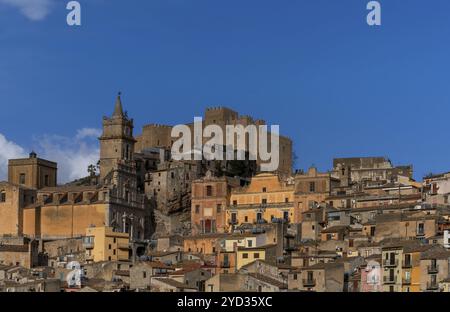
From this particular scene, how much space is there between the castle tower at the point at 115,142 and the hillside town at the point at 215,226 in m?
0.10

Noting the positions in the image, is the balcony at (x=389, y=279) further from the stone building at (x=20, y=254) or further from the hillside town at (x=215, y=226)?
the stone building at (x=20, y=254)

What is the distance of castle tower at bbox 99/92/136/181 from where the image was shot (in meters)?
107

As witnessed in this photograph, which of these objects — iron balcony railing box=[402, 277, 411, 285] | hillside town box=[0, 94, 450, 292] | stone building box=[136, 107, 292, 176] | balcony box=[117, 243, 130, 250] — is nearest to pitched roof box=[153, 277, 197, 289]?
hillside town box=[0, 94, 450, 292]

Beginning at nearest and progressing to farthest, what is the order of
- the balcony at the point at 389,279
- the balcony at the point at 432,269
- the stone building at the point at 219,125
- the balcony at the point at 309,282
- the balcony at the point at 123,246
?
1. the balcony at the point at 432,269
2. the balcony at the point at 389,279
3. the balcony at the point at 309,282
4. the balcony at the point at 123,246
5. the stone building at the point at 219,125

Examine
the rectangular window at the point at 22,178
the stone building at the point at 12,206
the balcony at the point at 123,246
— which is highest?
the rectangular window at the point at 22,178

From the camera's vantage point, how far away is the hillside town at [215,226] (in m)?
76.1

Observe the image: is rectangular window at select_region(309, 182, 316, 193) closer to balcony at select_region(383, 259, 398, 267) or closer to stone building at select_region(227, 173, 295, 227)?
stone building at select_region(227, 173, 295, 227)

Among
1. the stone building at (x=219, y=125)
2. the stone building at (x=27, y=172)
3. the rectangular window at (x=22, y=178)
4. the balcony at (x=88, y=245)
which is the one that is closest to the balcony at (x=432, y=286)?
the balcony at (x=88, y=245)

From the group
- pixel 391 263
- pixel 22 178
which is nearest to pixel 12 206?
pixel 22 178

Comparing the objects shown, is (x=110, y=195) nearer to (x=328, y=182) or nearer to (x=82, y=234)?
(x=82, y=234)

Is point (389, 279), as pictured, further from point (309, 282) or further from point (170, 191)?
point (170, 191)

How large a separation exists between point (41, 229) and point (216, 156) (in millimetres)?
17931

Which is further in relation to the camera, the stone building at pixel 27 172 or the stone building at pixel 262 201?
the stone building at pixel 27 172

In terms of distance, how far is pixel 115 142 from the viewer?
353 ft
